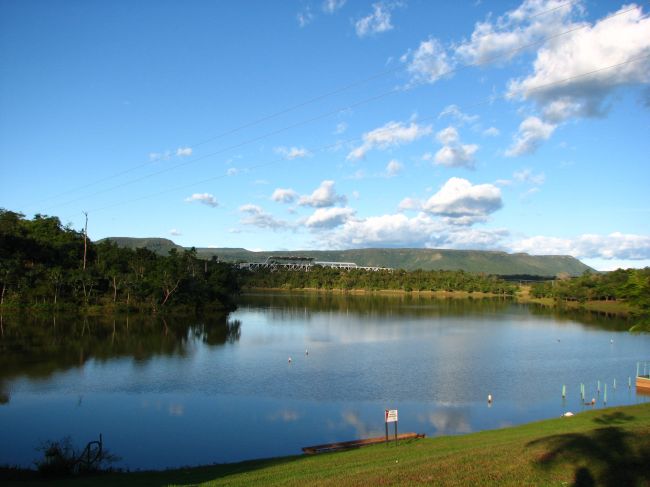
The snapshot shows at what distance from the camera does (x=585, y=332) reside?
76.4 meters

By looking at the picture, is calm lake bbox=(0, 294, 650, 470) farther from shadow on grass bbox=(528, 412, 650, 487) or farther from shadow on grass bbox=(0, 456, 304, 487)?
shadow on grass bbox=(528, 412, 650, 487)

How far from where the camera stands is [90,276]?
83500 millimetres

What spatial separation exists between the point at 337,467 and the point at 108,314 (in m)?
73.6

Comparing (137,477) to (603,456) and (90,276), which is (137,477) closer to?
(603,456)

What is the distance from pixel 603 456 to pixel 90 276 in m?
83.9

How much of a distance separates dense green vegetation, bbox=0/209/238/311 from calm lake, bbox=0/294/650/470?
13005mm

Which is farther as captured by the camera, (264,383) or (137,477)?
(264,383)

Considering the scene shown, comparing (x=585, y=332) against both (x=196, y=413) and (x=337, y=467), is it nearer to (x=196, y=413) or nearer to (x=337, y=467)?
(x=196, y=413)

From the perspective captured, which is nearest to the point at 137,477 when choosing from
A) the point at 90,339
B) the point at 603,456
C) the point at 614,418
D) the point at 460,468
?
the point at 460,468

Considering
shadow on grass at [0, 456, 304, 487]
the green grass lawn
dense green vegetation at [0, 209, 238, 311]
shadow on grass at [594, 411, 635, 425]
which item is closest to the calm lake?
shadow on grass at [0, 456, 304, 487]

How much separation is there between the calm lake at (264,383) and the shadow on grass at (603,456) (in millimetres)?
13186

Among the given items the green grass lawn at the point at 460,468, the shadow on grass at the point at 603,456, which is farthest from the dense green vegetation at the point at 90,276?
the shadow on grass at the point at 603,456

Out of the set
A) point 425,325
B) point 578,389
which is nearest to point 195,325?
point 425,325

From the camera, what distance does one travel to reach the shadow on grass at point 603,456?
447 inches
